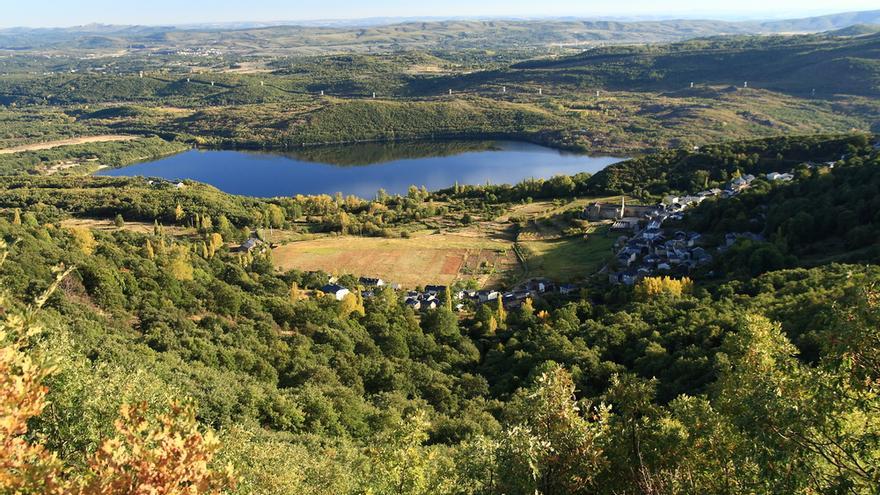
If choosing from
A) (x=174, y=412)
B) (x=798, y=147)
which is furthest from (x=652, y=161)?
(x=174, y=412)

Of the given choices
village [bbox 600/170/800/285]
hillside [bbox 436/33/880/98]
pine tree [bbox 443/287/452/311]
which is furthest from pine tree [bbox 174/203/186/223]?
hillside [bbox 436/33/880/98]

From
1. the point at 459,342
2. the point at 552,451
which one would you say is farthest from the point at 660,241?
the point at 552,451

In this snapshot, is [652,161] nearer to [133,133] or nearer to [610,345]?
[610,345]

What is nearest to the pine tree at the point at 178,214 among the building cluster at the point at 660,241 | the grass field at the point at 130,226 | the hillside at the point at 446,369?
the hillside at the point at 446,369

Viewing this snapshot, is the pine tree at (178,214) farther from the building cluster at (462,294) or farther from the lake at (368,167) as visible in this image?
the lake at (368,167)

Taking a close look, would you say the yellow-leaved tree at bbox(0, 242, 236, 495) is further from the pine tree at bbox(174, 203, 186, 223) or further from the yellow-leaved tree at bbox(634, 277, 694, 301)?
the pine tree at bbox(174, 203, 186, 223)
